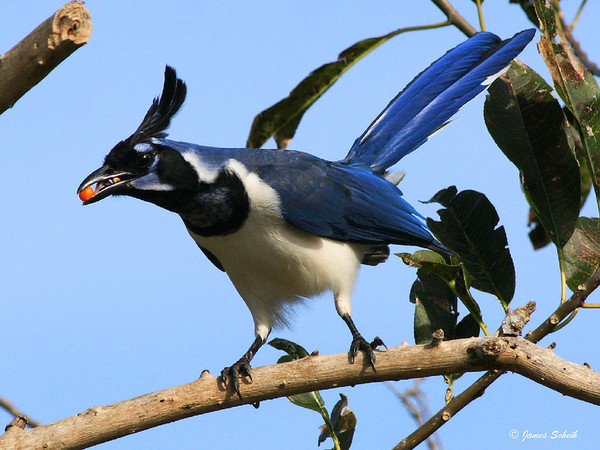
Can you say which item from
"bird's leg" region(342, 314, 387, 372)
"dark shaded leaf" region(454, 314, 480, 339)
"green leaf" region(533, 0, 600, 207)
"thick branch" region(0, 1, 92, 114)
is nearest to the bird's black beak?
"bird's leg" region(342, 314, 387, 372)

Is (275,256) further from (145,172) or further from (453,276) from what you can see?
(453,276)

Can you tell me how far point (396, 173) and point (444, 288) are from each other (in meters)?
1.74

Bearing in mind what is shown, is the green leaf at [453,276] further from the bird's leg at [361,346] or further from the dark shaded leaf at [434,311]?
the bird's leg at [361,346]

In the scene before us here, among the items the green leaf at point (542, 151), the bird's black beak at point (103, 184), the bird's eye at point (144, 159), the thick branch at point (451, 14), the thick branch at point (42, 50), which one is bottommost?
the thick branch at point (42, 50)

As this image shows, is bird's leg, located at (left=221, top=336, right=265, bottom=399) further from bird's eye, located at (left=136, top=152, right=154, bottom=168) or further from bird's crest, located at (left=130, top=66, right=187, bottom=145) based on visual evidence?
bird's crest, located at (left=130, top=66, right=187, bottom=145)

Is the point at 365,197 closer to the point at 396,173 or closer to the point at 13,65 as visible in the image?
the point at 396,173

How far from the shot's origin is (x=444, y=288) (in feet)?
→ 11.9

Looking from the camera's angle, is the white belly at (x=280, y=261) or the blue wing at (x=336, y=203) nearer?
the white belly at (x=280, y=261)

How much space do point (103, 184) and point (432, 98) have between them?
2195mm

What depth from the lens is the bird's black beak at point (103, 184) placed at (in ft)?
13.2

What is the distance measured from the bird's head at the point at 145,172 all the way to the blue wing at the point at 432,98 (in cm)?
138

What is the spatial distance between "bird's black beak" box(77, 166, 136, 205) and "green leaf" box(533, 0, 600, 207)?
7.03 ft

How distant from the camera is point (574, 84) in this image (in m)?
3.27

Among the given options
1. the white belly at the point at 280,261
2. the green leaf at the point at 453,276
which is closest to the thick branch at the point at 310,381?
the green leaf at the point at 453,276
